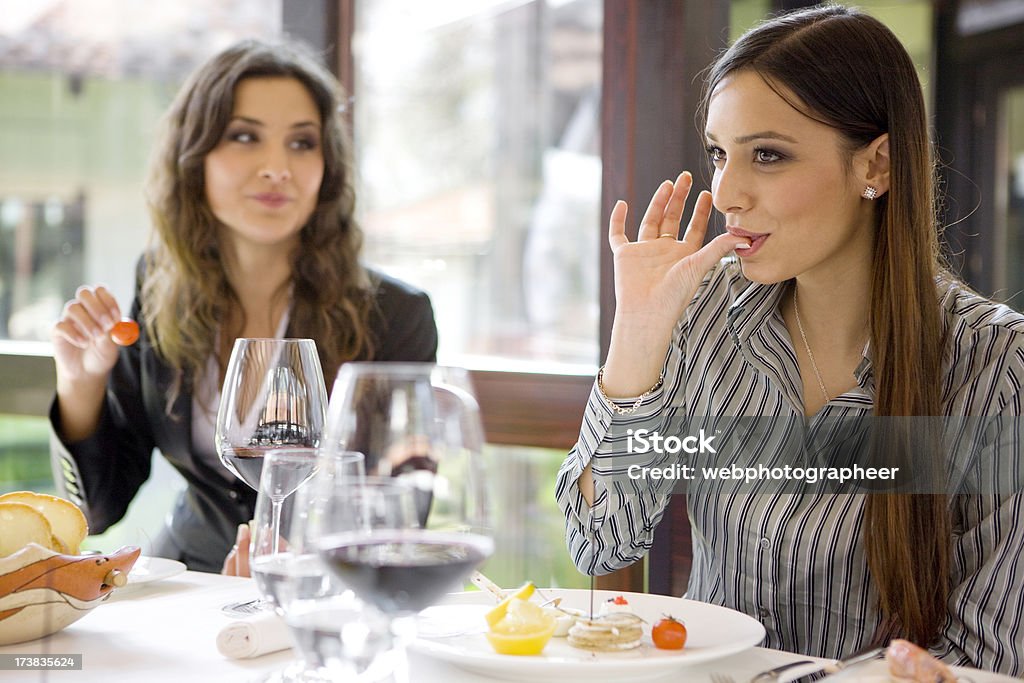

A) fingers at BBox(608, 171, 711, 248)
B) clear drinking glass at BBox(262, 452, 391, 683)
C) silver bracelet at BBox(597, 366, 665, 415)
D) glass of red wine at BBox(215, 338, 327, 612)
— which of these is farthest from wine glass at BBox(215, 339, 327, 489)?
fingers at BBox(608, 171, 711, 248)

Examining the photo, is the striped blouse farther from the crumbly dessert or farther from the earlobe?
the crumbly dessert

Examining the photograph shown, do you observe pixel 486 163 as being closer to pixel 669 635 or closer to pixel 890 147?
pixel 890 147

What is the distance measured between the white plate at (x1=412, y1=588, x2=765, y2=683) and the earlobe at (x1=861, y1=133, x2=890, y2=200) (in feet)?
2.37

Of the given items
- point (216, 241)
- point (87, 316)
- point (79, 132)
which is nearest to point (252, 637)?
point (87, 316)

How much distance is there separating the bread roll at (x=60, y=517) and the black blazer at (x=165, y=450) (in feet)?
2.89

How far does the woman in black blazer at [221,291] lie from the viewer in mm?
2027

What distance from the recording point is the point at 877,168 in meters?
1.49

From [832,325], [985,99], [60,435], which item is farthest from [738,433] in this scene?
[985,99]

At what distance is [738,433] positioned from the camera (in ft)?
5.16

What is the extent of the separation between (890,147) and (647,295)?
407mm

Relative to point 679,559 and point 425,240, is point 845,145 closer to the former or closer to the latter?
point 679,559

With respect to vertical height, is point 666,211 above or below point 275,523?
above

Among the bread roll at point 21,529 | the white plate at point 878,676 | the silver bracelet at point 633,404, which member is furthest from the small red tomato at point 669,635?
the bread roll at point 21,529

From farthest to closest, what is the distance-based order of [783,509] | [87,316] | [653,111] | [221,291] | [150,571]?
[221,291] → [653,111] → [87,316] → [783,509] → [150,571]
